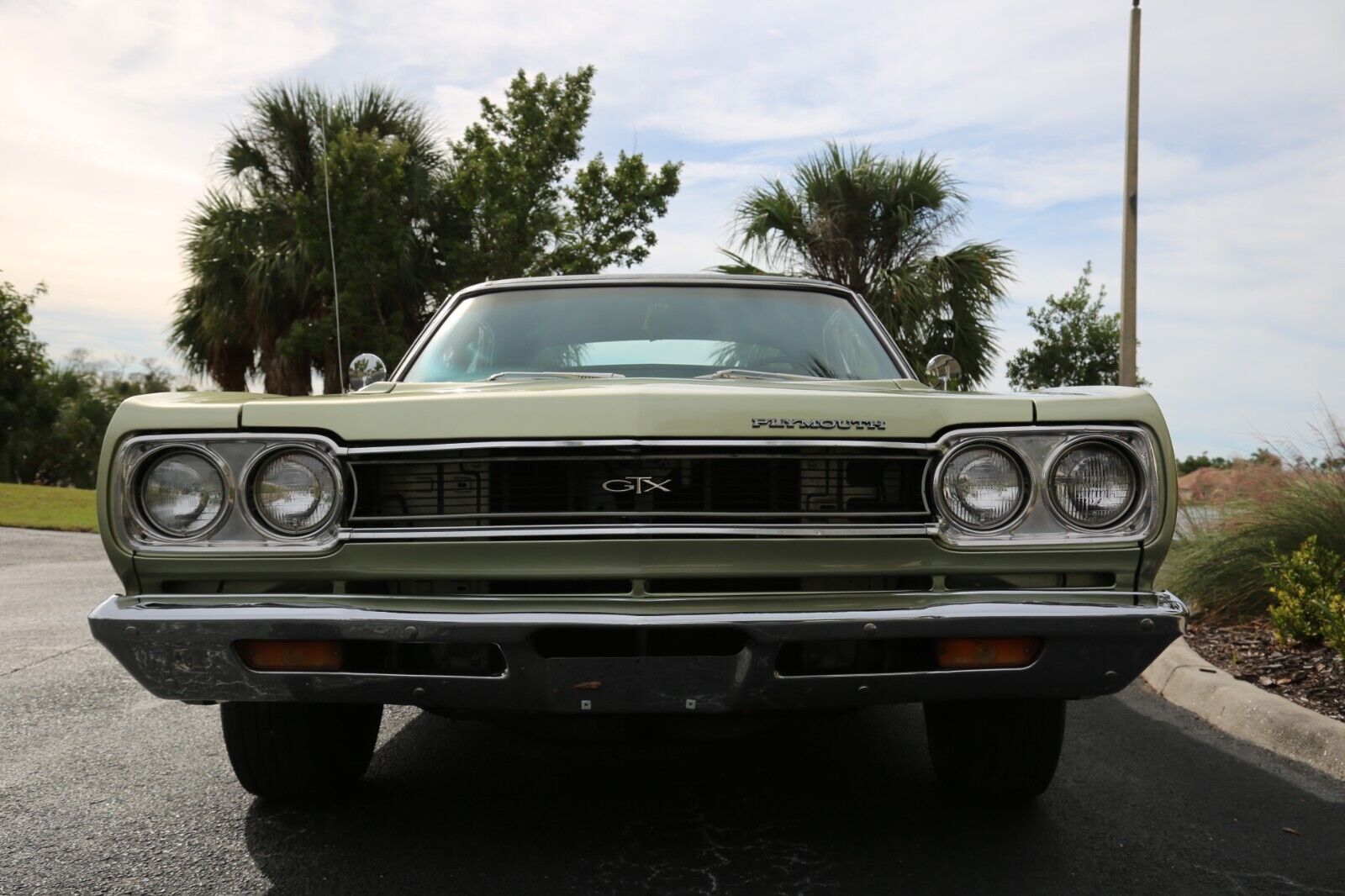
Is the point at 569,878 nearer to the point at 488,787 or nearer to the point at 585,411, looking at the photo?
the point at 488,787

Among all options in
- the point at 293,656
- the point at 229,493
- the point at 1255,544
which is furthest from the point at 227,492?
the point at 1255,544

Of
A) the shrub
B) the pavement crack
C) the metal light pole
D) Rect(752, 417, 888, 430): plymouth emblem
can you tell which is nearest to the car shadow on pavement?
Rect(752, 417, 888, 430): plymouth emblem

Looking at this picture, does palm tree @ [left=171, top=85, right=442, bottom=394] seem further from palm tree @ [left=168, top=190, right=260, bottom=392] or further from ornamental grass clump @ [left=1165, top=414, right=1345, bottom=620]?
ornamental grass clump @ [left=1165, top=414, right=1345, bottom=620]

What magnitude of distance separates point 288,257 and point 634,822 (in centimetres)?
1877

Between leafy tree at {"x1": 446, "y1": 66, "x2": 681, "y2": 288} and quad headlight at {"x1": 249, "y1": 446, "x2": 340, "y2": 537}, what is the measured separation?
16103mm

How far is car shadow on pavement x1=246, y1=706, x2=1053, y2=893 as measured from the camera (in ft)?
8.92

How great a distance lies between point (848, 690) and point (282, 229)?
20063mm

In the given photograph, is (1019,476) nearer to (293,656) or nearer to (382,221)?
(293,656)

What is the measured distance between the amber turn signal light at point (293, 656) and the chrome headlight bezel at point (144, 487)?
0.91ft

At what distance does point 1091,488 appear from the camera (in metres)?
2.59

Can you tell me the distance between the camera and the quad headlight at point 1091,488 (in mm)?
2576

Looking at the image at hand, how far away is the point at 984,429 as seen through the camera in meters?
2.56

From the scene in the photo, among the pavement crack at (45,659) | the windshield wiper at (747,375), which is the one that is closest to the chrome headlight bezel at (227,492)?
the windshield wiper at (747,375)

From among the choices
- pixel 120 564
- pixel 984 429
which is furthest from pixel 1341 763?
pixel 120 564
